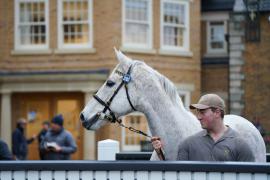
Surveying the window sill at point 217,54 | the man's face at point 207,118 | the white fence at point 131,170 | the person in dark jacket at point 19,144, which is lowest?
the person in dark jacket at point 19,144

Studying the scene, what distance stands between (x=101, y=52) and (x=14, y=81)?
311 cm

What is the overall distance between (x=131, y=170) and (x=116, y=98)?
2.11 metres

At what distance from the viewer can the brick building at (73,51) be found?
2436cm

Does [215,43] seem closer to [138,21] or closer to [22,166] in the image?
[138,21]

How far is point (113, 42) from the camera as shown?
24.3 metres

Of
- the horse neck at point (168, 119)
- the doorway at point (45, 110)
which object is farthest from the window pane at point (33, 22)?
the horse neck at point (168, 119)

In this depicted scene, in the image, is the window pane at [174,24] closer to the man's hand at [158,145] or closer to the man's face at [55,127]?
the man's face at [55,127]

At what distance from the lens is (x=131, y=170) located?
5594mm

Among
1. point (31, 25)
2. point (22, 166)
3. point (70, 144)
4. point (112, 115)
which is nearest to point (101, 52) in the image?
point (31, 25)

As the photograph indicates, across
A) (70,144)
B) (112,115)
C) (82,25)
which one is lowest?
(70,144)

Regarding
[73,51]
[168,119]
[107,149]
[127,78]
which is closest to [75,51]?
[73,51]

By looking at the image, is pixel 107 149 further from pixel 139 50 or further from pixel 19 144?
pixel 139 50

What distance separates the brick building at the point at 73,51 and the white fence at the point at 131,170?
1821cm

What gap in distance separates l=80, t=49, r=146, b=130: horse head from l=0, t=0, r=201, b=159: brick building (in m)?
16.3
